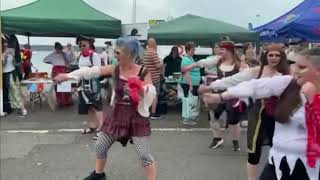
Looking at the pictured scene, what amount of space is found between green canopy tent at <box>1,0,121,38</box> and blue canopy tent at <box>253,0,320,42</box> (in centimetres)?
438

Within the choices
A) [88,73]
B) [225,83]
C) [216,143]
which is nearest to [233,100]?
[225,83]

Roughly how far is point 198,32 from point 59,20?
3313mm

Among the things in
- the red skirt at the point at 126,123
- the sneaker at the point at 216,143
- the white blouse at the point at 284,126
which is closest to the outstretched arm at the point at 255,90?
the white blouse at the point at 284,126

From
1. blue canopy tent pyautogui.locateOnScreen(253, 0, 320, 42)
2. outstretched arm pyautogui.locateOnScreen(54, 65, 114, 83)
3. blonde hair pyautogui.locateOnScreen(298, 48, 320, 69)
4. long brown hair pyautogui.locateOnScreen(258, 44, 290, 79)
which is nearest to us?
blonde hair pyautogui.locateOnScreen(298, 48, 320, 69)

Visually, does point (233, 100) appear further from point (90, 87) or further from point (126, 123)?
point (90, 87)

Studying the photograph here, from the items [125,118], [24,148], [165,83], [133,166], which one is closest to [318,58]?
[125,118]

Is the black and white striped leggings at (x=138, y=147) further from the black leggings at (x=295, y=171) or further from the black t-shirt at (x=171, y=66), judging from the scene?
the black t-shirt at (x=171, y=66)

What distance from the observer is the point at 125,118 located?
536cm

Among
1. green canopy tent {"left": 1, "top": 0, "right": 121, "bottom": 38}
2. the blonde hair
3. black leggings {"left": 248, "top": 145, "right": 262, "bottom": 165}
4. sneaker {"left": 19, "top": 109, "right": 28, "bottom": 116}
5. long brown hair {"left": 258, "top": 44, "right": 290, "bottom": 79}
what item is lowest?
sneaker {"left": 19, "top": 109, "right": 28, "bottom": 116}

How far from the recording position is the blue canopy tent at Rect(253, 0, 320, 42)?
399 inches

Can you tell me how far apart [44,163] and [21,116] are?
15.0 ft

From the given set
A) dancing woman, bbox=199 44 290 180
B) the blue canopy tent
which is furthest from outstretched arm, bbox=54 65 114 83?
the blue canopy tent

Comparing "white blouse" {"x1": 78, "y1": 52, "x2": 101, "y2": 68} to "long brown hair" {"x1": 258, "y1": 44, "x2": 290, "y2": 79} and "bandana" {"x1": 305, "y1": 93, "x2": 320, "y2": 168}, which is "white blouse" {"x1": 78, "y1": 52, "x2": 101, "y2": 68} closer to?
"long brown hair" {"x1": 258, "y1": 44, "x2": 290, "y2": 79}

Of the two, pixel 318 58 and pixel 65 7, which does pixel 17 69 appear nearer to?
pixel 65 7
